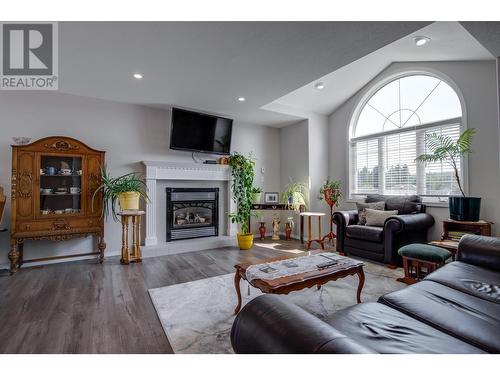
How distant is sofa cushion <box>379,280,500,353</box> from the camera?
44.6 inches

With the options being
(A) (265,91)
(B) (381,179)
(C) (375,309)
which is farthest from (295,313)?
(B) (381,179)

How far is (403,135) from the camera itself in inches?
161

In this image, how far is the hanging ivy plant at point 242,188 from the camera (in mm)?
4551

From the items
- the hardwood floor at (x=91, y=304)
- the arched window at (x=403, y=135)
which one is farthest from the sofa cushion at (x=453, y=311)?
the arched window at (x=403, y=135)

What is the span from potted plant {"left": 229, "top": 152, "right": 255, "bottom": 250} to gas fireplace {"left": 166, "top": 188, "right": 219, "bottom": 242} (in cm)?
40

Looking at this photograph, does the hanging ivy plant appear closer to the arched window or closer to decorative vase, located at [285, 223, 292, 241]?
decorative vase, located at [285, 223, 292, 241]

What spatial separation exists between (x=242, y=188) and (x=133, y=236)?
2040mm

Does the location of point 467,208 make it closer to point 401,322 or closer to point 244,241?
point 401,322

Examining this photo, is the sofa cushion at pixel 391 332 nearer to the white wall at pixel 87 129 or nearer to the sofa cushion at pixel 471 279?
the sofa cushion at pixel 471 279

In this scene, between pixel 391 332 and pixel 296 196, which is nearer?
pixel 391 332

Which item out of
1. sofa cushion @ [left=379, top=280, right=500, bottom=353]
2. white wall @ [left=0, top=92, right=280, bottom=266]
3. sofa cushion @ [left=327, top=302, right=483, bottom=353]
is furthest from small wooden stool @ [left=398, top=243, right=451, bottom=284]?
white wall @ [left=0, top=92, right=280, bottom=266]

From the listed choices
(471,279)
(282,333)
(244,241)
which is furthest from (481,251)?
(244,241)

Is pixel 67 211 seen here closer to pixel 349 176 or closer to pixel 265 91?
pixel 265 91

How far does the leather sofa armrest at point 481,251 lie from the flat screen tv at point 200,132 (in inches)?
145
